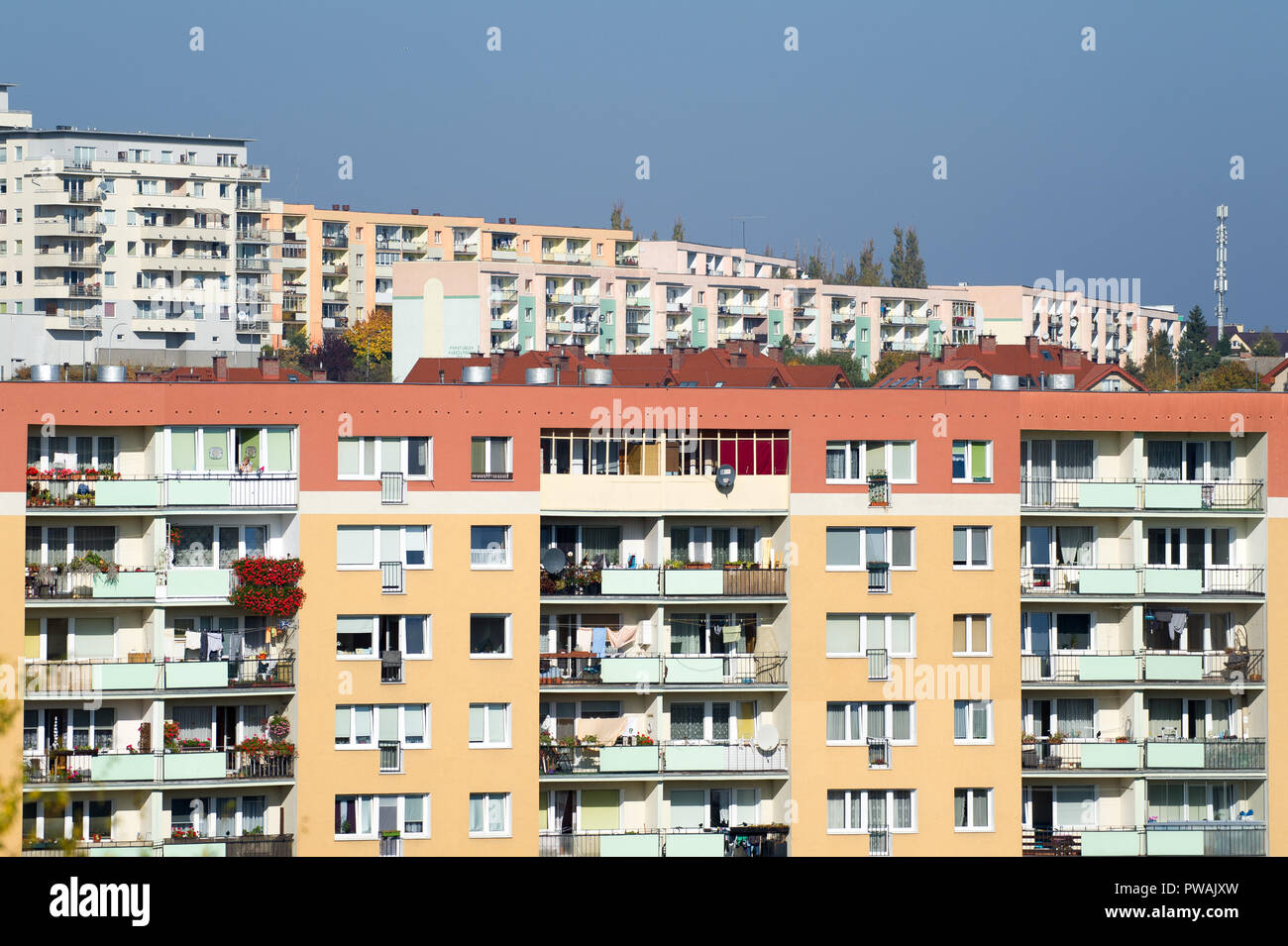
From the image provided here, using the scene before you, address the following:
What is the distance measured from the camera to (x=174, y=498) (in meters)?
36.3

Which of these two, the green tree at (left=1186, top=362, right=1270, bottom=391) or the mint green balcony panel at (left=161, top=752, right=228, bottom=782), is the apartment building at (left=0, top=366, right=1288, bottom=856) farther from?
the green tree at (left=1186, top=362, right=1270, bottom=391)

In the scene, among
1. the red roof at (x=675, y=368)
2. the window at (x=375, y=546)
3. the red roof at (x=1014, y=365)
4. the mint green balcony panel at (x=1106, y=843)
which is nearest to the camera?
the window at (x=375, y=546)

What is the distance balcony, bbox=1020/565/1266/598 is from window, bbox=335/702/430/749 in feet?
44.1

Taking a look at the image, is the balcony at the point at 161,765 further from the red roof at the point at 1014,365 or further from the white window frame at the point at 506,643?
the red roof at the point at 1014,365

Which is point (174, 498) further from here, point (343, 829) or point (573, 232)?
point (573, 232)

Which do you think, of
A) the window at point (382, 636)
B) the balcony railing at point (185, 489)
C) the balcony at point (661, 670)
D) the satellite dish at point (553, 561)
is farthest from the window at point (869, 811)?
the balcony railing at point (185, 489)

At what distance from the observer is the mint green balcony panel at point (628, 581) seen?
122 feet

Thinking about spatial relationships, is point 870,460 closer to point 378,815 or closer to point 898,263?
point 378,815

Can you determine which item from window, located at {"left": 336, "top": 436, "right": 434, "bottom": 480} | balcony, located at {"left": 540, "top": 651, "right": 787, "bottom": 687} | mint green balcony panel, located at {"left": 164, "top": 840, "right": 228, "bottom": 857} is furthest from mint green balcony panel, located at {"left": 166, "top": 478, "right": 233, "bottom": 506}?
balcony, located at {"left": 540, "top": 651, "right": 787, "bottom": 687}

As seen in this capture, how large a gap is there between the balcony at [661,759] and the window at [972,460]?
6.99 m

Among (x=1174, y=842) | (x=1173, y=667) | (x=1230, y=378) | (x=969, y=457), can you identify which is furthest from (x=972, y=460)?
(x=1230, y=378)

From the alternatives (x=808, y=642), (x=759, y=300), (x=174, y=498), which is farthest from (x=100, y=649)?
(x=759, y=300)
